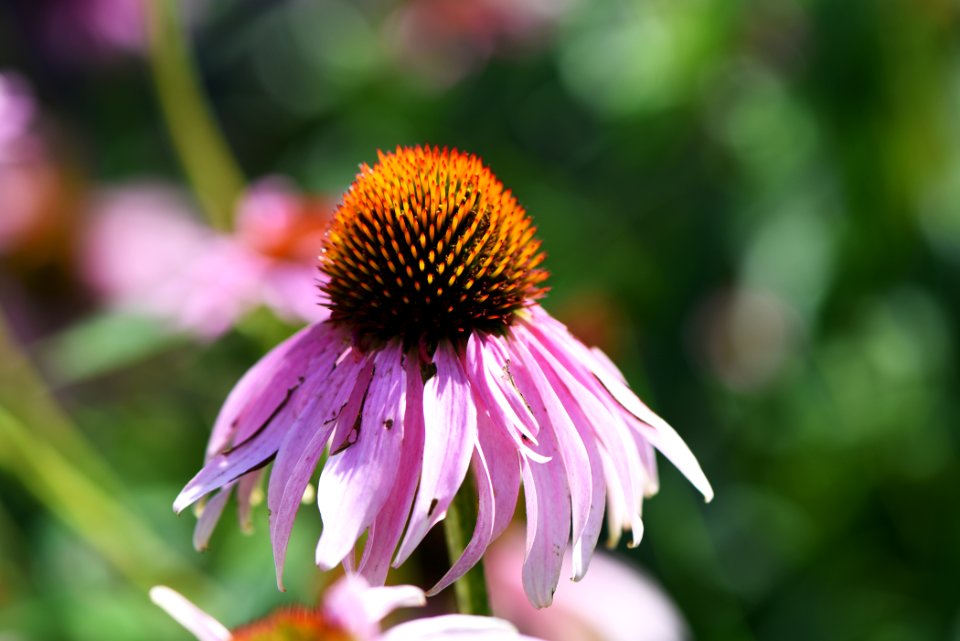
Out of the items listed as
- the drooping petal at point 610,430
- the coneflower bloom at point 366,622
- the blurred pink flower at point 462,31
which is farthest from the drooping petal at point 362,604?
the blurred pink flower at point 462,31

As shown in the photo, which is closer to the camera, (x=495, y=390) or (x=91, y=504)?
(x=495, y=390)

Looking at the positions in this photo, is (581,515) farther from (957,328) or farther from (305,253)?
(957,328)

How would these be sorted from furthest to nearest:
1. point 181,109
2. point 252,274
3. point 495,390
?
1. point 181,109
2. point 252,274
3. point 495,390

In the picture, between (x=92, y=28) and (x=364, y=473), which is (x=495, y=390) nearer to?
(x=364, y=473)

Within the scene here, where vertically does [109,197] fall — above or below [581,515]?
above

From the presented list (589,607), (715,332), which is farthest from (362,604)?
(715,332)

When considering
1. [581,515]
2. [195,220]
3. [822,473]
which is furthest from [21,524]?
[581,515]
